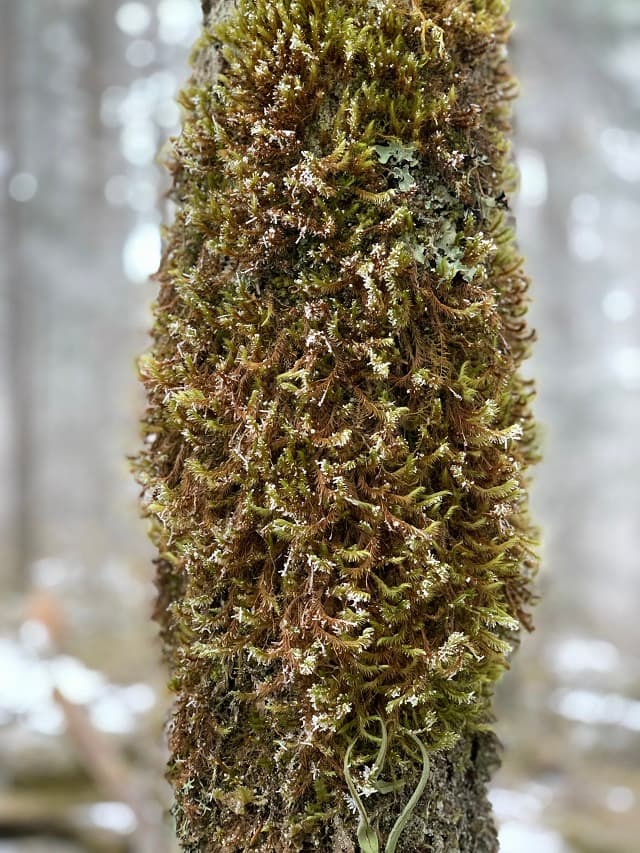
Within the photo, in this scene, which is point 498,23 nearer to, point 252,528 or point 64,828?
point 252,528

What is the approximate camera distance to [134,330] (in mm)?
12562

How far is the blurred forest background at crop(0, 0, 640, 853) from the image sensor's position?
9367 mm

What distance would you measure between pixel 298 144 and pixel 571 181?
39.4 ft

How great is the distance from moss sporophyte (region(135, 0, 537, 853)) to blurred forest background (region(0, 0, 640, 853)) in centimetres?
723

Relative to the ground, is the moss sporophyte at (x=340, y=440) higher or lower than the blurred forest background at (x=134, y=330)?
lower

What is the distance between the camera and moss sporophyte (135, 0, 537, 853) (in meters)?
0.97

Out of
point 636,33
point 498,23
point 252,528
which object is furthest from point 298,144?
point 636,33

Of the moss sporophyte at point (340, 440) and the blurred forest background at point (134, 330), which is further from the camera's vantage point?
Answer: the blurred forest background at point (134, 330)

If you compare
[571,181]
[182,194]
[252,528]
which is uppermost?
[571,181]

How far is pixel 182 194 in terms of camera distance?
1176 mm

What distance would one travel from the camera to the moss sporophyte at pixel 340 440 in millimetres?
969

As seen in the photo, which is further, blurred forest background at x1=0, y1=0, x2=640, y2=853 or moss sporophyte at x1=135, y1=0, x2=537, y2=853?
blurred forest background at x1=0, y1=0, x2=640, y2=853

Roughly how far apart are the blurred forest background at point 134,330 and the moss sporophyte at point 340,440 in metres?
7.23

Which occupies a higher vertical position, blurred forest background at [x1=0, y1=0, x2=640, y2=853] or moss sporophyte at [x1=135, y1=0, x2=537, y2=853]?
blurred forest background at [x1=0, y1=0, x2=640, y2=853]
